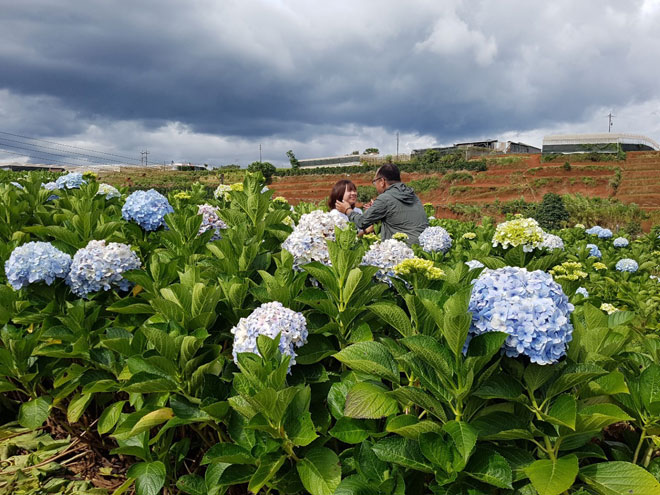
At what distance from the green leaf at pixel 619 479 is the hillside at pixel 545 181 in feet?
107

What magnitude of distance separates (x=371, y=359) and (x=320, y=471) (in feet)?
1.16

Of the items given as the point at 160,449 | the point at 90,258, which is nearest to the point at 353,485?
the point at 160,449

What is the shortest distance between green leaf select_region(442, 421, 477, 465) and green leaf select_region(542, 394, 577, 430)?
0.19 m

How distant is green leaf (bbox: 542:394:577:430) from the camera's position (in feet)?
3.21

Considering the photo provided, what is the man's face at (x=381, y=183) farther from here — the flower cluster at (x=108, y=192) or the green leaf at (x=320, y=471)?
the green leaf at (x=320, y=471)

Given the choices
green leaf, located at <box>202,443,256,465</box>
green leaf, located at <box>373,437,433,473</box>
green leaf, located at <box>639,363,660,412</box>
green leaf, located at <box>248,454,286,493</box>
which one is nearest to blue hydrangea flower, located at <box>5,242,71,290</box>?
green leaf, located at <box>202,443,256,465</box>

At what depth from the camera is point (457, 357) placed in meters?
1.08

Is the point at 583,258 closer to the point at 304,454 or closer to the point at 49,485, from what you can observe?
the point at 304,454

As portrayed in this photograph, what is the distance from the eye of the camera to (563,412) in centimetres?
101

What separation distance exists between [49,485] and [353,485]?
173 centimetres

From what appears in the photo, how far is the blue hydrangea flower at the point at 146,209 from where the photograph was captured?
241 cm

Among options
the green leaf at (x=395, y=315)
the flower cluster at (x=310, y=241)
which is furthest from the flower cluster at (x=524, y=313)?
the flower cluster at (x=310, y=241)

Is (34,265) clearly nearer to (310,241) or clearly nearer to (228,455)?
(310,241)

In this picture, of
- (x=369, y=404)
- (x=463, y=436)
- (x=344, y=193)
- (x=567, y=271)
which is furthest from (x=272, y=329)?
(x=344, y=193)
